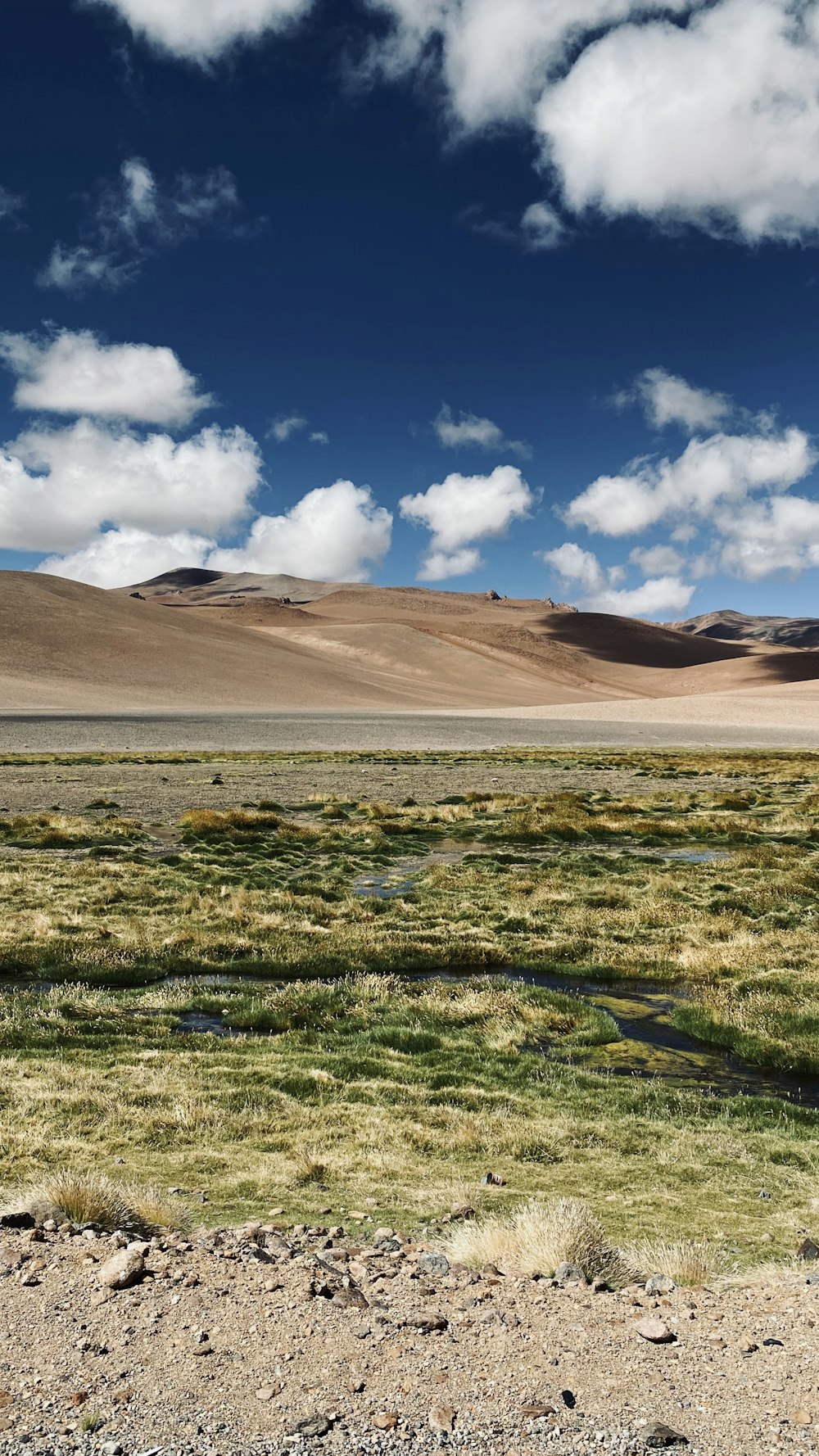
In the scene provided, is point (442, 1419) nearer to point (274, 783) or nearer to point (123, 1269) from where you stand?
point (123, 1269)

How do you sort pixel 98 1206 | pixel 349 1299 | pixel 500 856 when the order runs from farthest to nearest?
1. pixel 500 856
2. pixel 98 1206
3. pixel 349 1299

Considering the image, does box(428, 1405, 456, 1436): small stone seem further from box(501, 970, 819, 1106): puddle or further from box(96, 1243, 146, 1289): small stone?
box(501, 970, 819, 1106): puddle

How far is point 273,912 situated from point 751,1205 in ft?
38.4

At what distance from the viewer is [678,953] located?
15.0 m

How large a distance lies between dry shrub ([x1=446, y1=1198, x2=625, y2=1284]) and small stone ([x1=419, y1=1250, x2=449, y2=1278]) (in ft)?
0.34

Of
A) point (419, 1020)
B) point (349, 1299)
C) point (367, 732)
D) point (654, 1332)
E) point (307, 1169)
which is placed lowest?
point (419, 1020)

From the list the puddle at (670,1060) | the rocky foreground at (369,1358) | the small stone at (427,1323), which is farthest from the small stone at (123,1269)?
the puddle at (670,1060)

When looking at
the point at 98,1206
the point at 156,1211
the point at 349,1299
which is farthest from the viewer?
the point at 156,1211

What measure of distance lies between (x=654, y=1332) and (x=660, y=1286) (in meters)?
0.79

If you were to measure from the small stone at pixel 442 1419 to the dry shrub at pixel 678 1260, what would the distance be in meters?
1.94

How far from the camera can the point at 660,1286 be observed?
5.56m

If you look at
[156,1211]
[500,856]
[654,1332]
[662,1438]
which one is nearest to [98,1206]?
[156,1211]

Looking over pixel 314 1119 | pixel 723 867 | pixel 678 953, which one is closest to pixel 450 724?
pixel 723 867

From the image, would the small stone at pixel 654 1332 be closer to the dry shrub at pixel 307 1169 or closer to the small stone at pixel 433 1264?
the small stone at pixel 433 1264
